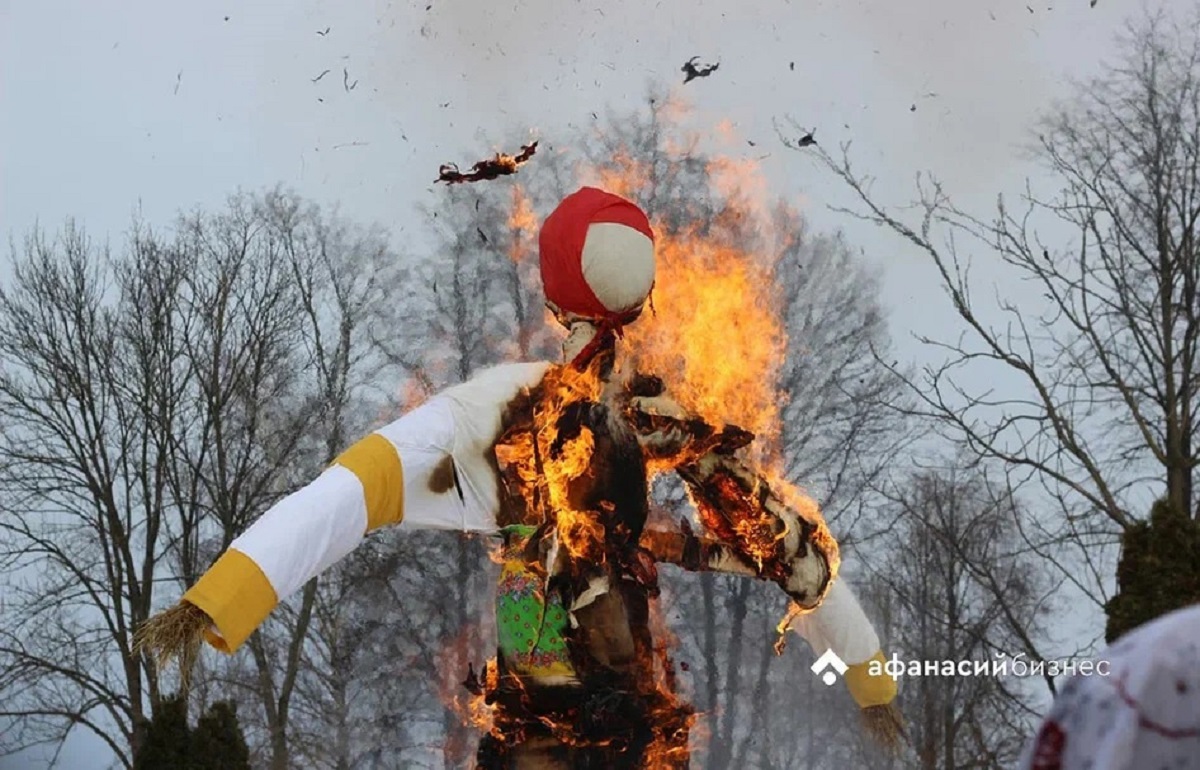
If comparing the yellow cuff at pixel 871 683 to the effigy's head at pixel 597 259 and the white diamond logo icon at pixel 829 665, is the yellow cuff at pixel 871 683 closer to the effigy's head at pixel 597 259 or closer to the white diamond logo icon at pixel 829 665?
the white diamond logo icon at pixel 829 665

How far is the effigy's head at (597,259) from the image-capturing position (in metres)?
5.33

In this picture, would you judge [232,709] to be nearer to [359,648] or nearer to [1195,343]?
[359,648]

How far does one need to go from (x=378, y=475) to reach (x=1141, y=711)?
3.79 meters

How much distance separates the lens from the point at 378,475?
16.7 feet

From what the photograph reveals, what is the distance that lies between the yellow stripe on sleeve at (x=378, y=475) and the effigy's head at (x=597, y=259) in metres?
0.77

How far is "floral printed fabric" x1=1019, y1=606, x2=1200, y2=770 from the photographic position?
4.80 ft

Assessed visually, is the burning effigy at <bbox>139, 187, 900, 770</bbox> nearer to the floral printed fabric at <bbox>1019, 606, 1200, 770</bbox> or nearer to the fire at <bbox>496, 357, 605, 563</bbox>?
the fire at <bbox>496, 357, 605, 563</bbox>

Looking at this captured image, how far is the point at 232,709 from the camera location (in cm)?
1216

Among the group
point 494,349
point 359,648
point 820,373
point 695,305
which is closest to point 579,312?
point 695,305

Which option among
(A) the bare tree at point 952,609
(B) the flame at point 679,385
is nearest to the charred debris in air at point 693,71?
(B) the flame at point 679,385

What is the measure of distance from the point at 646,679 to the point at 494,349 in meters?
5.90

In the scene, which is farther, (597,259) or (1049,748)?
(597,259)

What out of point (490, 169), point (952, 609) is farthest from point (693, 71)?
point (952, 609)

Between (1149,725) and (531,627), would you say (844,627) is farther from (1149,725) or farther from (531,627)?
(1149,725)
